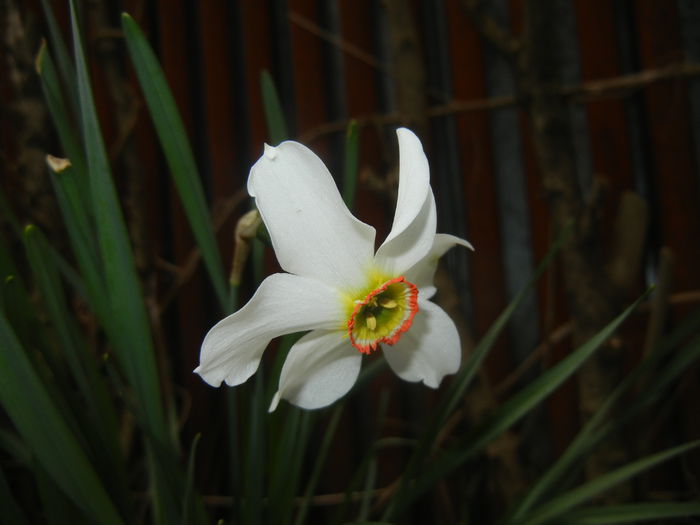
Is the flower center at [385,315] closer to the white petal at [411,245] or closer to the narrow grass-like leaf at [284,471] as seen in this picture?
the white petal at [411,245]

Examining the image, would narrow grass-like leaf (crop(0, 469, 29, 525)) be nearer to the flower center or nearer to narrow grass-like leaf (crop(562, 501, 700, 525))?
the flower center

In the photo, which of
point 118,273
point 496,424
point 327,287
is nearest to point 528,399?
point 496,424

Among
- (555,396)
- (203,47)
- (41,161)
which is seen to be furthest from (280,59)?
(555,396)

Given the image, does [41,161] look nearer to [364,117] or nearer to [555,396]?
[364,117]

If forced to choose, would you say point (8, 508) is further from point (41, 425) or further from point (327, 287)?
point (327, 287)

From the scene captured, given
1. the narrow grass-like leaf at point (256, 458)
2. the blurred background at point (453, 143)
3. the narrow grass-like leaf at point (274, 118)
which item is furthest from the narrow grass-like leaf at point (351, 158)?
the blurred background at point (453, 143)

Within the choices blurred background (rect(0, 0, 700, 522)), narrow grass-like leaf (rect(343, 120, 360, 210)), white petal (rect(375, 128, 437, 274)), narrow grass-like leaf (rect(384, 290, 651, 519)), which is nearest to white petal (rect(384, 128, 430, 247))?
white petal (rect(375, 128, 437, 274))
